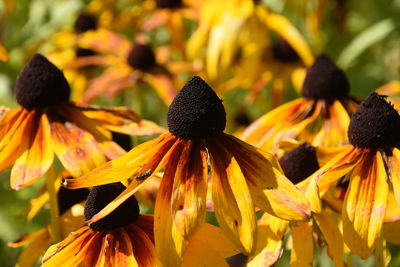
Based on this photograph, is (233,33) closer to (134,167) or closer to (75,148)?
(75,148)

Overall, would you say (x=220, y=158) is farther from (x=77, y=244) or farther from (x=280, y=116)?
(x=280, y=116)

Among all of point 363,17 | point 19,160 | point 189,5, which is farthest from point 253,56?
point 19,160

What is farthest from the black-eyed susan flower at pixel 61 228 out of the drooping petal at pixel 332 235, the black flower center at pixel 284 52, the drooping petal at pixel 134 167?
the black flower center at pixel 284 52

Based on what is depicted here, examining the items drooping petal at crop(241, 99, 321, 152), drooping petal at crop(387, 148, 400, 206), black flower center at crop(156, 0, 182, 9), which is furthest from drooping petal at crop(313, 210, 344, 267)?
black flower center at crop(156, 0, 182, 9)

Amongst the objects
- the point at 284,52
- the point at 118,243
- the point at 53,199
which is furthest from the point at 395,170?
the point at 284,52

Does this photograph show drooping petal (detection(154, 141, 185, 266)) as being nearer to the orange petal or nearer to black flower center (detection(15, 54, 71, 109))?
the orange petal
